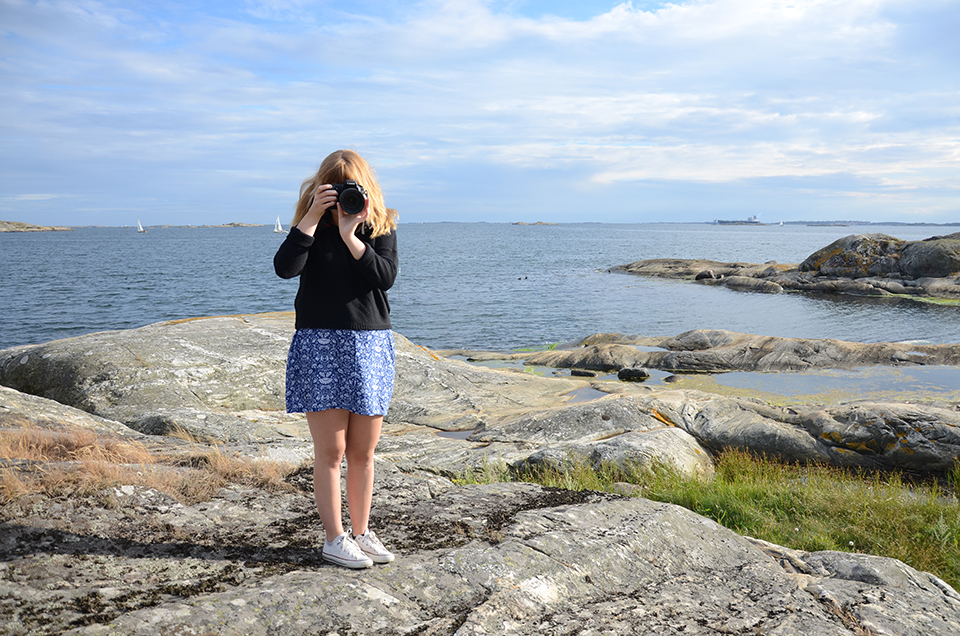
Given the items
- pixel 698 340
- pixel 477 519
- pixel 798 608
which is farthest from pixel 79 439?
pixel 698 340

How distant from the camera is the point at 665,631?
3059 millimetres

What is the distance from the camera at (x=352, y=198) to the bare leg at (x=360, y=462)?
129 centimetres

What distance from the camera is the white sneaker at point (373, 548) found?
340cm

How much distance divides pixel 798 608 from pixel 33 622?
398 cm

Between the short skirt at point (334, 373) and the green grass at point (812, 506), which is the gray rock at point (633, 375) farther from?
the short skirt at point (334, 373)

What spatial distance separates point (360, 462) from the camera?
3.77 meters

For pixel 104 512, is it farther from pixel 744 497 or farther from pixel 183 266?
pixel 183 266

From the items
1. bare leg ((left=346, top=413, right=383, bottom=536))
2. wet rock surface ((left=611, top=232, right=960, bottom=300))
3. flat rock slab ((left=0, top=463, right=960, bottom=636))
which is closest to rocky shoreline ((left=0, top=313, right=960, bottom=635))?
flat rock slab ((left=0, top=463, right=960, bottom=636))

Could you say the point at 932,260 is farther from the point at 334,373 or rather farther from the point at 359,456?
the point at 334,373

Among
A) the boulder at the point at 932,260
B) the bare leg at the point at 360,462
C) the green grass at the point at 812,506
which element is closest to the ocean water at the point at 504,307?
the boulder at the point at 932,260

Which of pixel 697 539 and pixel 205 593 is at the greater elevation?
pixel 205 593

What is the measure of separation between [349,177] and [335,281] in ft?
2.17

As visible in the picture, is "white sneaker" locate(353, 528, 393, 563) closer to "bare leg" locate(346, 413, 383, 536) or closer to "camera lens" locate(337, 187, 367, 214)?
"bare leg" locate(346, 413, 383, 536)

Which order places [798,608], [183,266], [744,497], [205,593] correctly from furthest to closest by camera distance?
[183,266], [744,497], [798,608], [205,593]
